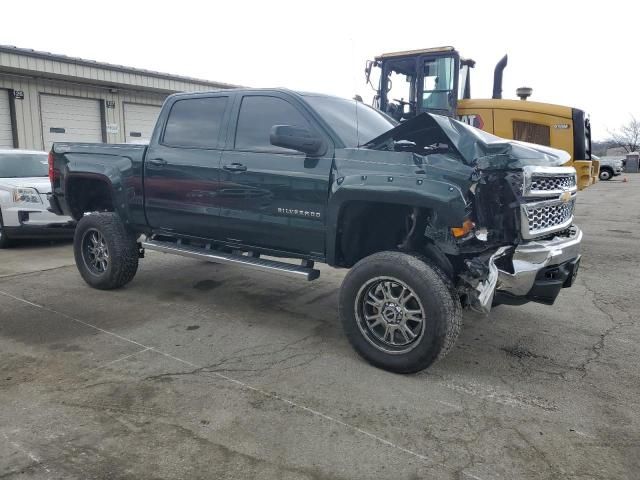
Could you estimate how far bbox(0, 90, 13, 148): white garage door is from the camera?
14688 millimetres

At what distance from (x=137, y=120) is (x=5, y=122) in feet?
14.8

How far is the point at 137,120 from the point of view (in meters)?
18.6

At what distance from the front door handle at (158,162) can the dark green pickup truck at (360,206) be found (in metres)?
0.01

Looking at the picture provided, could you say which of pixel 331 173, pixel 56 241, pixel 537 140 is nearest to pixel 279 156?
pixel 331 173

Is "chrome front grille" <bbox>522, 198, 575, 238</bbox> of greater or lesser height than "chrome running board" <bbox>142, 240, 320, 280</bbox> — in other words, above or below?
above

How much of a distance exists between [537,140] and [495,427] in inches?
266

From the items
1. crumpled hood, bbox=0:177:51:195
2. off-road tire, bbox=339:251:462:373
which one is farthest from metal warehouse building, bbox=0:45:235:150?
off-road tire, bbox=339:251:462:373

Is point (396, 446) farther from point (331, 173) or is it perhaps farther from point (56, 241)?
point (56, 241)

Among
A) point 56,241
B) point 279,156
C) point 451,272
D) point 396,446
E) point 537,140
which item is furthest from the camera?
point 56,241

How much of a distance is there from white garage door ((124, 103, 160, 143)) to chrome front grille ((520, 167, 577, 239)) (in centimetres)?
1632

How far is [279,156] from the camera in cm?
461

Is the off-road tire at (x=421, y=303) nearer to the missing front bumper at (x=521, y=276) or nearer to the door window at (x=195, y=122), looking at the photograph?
the missing front bumper at (x=521, y=276)

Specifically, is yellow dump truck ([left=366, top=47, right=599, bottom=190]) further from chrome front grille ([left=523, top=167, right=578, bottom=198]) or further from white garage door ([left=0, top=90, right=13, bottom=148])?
white garage door ([left=0, top=90, right=13, bottom=148])

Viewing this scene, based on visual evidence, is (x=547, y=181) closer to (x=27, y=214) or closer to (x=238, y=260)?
(x=238, y=260)
